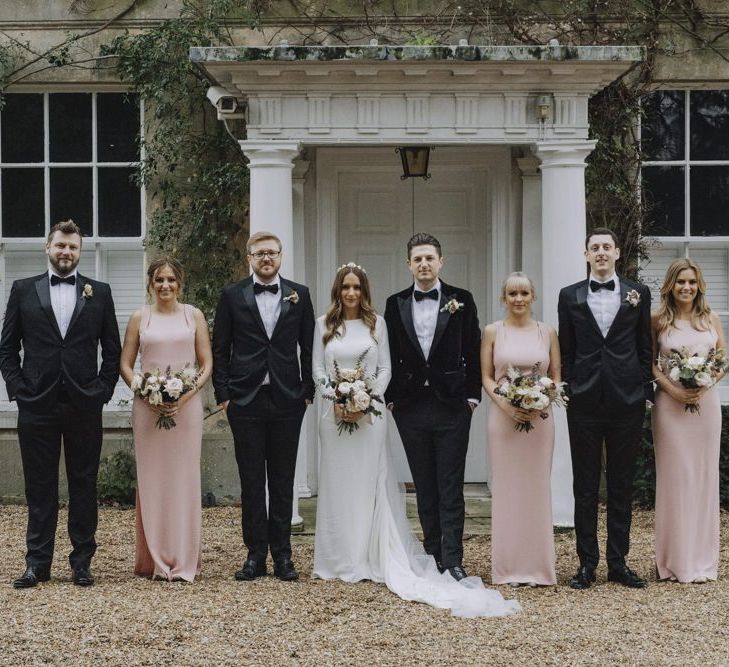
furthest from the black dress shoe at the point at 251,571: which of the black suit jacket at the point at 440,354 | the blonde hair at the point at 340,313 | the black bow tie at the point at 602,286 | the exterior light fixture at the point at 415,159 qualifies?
the exterior light fixture at the point at 415,159

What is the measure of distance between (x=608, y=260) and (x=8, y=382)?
11.3 ft

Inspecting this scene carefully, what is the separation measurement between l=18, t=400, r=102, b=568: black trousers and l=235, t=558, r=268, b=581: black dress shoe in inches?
33.8

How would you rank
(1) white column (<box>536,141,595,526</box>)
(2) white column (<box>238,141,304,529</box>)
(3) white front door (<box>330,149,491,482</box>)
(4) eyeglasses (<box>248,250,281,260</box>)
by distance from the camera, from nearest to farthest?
(4) eyeglasses (<box>248,250,281,260</box>), (2) white column (<box>238,141,304,529</box>), (1) white column (<box>536,141,595,526</box>), (3) white front door (<box>330,149,491,482</box>)

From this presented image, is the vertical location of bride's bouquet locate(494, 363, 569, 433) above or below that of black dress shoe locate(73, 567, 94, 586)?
above

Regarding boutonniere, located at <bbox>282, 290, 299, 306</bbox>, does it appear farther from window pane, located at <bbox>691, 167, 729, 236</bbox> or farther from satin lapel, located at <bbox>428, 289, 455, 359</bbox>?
window pane, located at <bbox>691, 167, 729, 236</bbox>

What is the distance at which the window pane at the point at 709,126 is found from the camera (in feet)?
35.3

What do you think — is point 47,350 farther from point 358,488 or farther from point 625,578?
point 625,578

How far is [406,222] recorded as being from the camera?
34.3ft

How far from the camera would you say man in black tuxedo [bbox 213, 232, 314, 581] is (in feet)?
24.1

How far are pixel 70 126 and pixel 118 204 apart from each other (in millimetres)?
774

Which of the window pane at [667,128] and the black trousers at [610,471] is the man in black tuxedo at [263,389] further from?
the window pane at [667,128]

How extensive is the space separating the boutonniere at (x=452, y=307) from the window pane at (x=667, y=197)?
150 inches

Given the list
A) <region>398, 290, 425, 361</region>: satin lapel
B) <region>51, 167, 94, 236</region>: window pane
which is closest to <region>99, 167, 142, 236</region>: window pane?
<region>51, 167, 94, 236</region>: window pane

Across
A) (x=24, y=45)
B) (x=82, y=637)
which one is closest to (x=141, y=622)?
(x=82, y=637)
